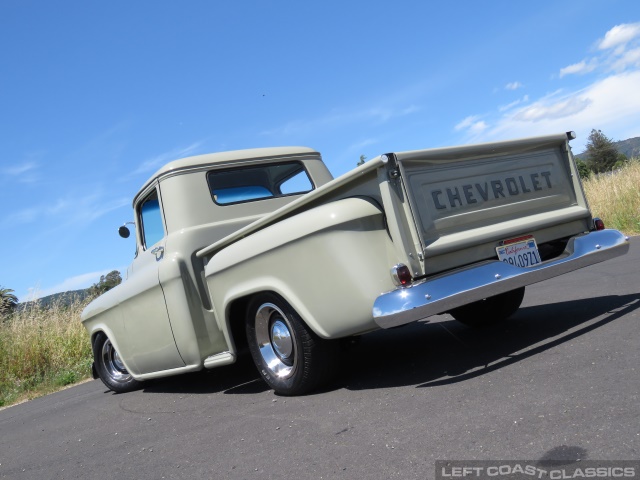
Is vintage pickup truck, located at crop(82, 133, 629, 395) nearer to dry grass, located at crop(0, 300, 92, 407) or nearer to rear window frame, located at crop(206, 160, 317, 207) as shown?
rear window frame, located at crop(206, 160, 317, 207)

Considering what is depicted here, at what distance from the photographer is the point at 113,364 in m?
6.68

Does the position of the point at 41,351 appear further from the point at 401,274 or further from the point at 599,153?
the point at 599,153

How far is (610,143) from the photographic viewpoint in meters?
59.1

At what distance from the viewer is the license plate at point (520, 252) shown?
4059 mm

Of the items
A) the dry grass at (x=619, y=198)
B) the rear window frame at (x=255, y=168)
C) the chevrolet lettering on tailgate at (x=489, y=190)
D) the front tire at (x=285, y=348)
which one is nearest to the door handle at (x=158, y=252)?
the rear window frame at (x=255, y=168)

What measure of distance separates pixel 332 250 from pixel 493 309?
7.71 feet

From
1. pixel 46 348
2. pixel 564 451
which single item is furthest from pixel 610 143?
pixel 564 451

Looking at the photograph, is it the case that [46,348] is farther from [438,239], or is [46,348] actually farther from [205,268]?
[438,239]

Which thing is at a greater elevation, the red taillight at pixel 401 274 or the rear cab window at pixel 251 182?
the rear cab window at pixel 251 182

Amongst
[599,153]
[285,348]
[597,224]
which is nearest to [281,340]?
[285,348]

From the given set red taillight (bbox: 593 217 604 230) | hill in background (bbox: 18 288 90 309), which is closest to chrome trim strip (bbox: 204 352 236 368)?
red taillight (bbox: 593 217 604 230)

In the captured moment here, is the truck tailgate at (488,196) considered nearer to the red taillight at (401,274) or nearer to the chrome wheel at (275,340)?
the red taillight at (401,274)

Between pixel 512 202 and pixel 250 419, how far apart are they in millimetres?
2259

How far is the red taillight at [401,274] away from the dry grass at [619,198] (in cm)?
959
